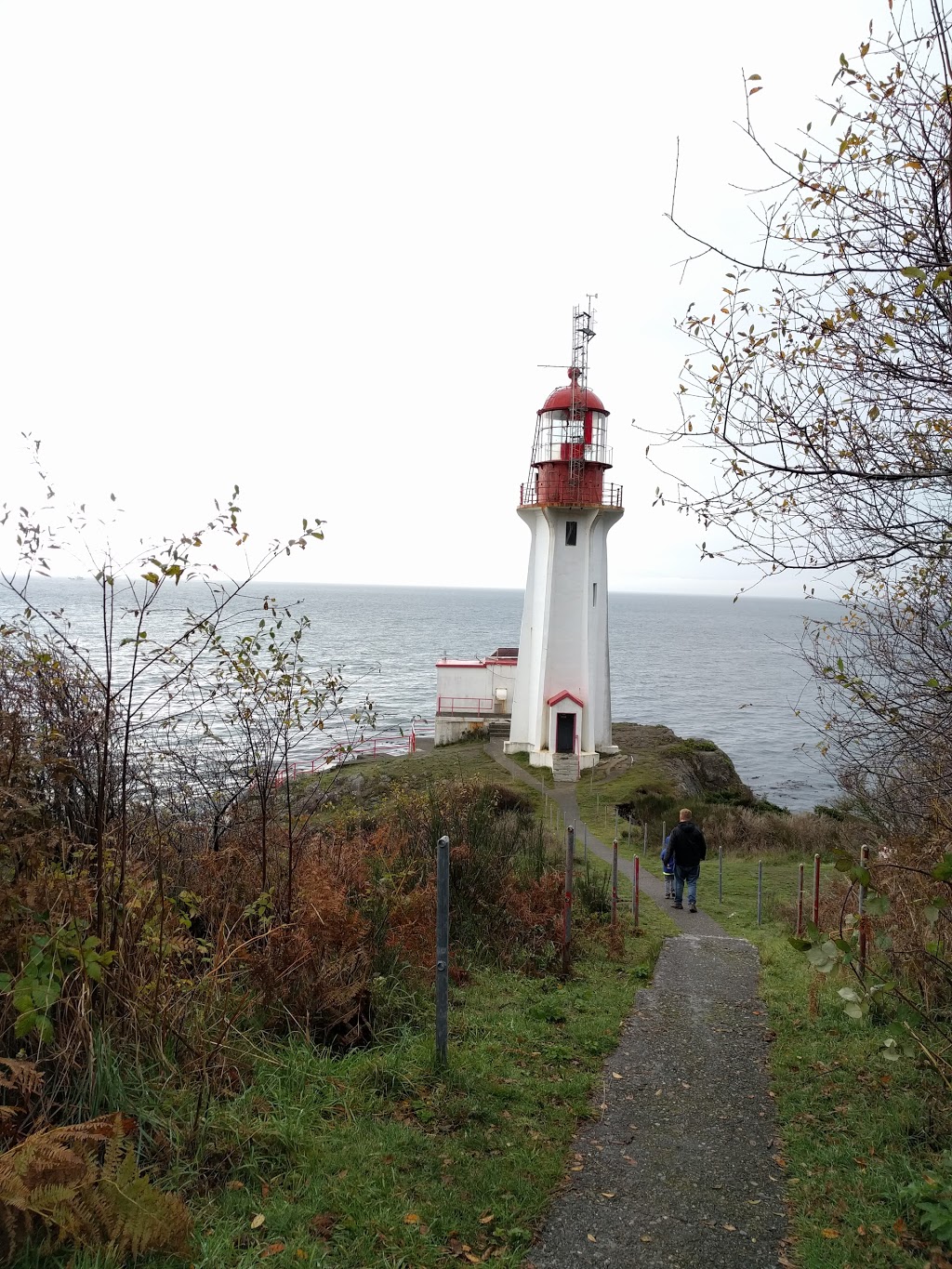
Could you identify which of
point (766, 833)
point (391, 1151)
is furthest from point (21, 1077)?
point (766, 833)

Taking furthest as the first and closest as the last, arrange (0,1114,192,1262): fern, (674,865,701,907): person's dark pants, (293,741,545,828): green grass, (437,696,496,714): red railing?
(437,696,496,714): red railing < (293,741,545,828): green grass < (674,865,701,907): person's dark pants < (0,1114,192,1262): fern

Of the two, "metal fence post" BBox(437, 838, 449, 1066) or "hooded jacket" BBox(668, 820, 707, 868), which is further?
"hooded jacket" BBox(668, 820, 707, 868)

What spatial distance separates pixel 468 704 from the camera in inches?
1384

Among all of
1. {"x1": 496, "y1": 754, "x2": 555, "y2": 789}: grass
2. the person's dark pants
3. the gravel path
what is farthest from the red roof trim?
the gravel path

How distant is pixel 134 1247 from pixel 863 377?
5276mm

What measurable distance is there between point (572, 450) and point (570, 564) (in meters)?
3.41

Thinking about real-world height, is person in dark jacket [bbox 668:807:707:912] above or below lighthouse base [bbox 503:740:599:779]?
above

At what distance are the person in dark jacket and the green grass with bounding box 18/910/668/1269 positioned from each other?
6116 mm

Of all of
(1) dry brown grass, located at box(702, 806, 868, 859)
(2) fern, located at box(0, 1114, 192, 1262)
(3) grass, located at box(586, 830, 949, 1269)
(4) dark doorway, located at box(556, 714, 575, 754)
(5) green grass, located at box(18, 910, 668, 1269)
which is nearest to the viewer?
(2) fern, located at box(0, 1114, 192, 1262)

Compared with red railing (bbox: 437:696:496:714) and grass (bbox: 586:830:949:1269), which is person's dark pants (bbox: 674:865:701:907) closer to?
grass (bbox: 586:830:949:1269)

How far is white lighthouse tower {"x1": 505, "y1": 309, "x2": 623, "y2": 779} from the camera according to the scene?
25891mm

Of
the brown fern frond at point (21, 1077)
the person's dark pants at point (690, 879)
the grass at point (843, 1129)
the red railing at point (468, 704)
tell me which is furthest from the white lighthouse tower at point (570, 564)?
the brown fern frond at point (21, 1077)

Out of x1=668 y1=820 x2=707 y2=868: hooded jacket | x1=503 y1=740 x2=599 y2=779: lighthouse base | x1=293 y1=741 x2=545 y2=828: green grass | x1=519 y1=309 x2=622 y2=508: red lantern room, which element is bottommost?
x1=293 y1=741 x2=545 y2=828: green grass

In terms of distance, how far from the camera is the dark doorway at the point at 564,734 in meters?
26.7
